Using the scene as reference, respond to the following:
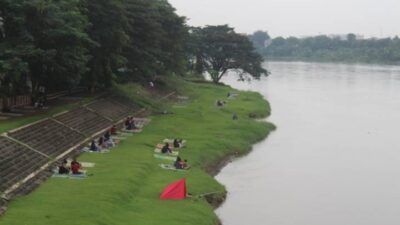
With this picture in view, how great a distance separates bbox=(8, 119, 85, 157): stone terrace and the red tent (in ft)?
29.0

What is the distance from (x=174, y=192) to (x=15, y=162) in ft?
28.1

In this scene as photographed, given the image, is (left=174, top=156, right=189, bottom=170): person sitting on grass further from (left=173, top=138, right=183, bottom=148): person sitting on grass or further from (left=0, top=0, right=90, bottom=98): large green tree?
(left=0, top=0, right=90, bottom=98): large green tree

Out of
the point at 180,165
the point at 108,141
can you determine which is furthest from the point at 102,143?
the point at 180,165

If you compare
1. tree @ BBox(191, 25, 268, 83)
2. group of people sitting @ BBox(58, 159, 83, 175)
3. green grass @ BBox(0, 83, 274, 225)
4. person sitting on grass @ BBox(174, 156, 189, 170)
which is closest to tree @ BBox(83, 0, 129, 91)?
green grass @ BBox(0, 83, 274, 225)

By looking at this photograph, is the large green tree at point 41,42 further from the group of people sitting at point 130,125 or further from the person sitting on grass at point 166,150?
the person sitting on grass at point 166,150

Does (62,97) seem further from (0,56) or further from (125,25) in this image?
(0,56)

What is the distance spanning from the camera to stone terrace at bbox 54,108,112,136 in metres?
39.6

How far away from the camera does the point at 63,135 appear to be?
3662 cm

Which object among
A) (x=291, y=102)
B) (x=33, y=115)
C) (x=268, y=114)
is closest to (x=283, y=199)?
(x=33, y=115)

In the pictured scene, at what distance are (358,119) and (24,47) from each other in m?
45.7

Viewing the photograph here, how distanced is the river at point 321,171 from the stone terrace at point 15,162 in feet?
34.1

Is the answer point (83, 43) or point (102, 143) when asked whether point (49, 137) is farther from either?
point (83, 43)

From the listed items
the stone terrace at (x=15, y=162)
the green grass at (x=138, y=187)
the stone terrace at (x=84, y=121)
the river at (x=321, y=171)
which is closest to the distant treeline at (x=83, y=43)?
the stone terrace at (x=84, y=121)

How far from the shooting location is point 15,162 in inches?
1129
